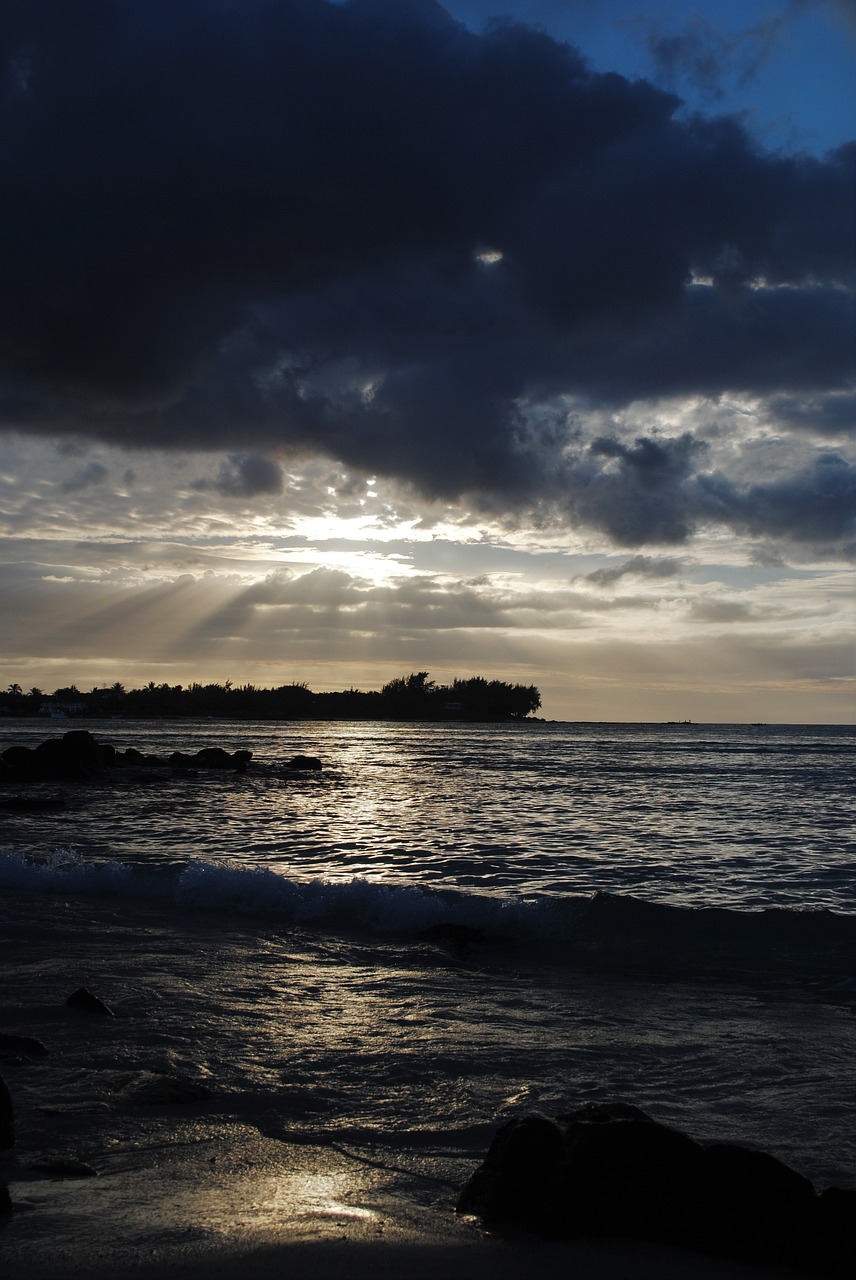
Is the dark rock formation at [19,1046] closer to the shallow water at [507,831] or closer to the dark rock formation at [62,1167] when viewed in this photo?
the dark rock formation at [62,1167]

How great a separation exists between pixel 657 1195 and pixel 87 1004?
17.2 feet

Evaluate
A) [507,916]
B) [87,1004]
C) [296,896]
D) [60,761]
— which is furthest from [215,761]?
[87,1004]

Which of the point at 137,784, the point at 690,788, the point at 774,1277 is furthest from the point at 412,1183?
the point at 137,784

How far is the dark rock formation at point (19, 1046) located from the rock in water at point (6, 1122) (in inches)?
63.7

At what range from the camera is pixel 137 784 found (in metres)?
36.8

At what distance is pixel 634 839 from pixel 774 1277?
15.9 meters

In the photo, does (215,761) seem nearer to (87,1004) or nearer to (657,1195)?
(87,1004)

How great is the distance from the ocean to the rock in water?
0.50 feet

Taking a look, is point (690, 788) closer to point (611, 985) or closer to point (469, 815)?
point (469, 815)

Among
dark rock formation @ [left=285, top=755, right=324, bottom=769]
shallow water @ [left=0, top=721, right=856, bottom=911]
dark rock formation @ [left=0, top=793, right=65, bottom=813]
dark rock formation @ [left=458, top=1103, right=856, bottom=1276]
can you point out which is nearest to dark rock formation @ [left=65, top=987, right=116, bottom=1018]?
dark rock formation @ [left=458, top=1103, right=856, bottom=1276]

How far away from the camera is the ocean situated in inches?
225

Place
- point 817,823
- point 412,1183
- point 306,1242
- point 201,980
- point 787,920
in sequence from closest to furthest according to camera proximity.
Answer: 1. point 306,1242
2. point 412,1183
3. point 201,980
4. point 787,920
5. point 817,823

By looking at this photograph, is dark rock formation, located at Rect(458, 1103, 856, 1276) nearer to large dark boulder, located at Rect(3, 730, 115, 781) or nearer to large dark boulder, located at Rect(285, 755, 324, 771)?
large dark boulder, located at Rect(3, 730, 115, 781)

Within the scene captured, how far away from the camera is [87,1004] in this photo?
7.39m
